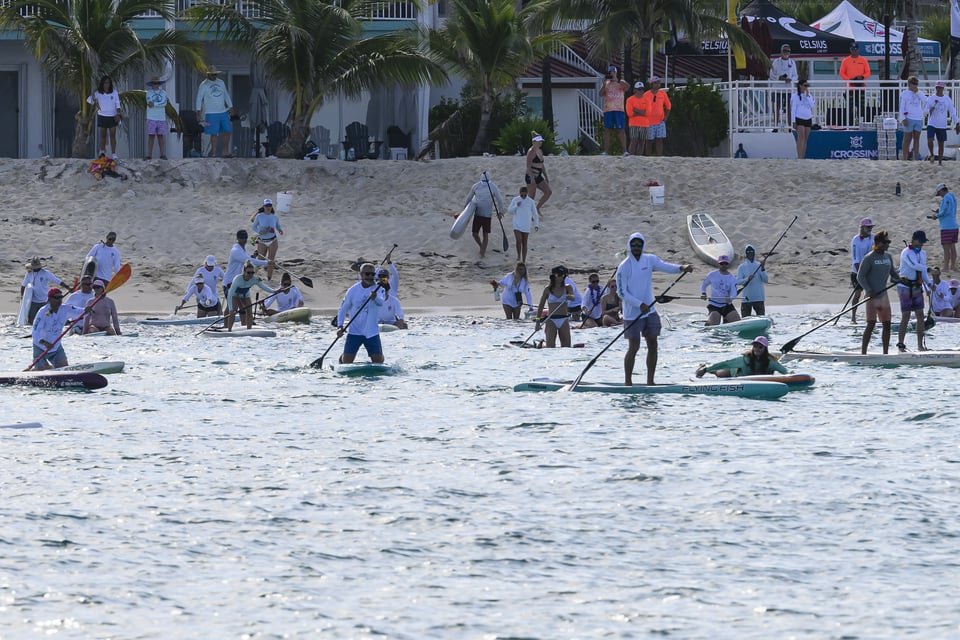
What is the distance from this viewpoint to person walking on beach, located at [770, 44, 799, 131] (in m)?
31.4

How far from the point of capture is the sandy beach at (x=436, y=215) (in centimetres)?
2645

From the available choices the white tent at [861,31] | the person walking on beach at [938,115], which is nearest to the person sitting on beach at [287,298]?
the person walking on beach at [938,115]

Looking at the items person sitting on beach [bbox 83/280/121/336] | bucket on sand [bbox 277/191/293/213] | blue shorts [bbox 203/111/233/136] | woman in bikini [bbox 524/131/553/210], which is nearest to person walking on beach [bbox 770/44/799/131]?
woman in bikini [bbox 524/131/553/210]

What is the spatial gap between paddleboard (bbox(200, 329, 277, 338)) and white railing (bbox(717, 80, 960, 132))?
12921mm

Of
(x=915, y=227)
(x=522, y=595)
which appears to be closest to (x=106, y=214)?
(x=915, y=227)

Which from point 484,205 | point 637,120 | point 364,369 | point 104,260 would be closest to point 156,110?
point 104,260

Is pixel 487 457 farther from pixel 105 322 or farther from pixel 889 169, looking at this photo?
pixel 889 169

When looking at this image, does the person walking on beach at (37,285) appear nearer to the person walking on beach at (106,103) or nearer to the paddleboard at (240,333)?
the paddleboard at (240,333)

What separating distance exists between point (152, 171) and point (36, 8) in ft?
16.6

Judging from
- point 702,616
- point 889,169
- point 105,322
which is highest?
point 889,169

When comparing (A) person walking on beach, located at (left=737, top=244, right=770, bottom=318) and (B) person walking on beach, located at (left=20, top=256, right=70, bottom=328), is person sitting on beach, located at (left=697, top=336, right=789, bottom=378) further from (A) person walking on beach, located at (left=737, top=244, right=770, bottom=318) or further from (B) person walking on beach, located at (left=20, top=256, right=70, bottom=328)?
(B) person walking on beach, located at (left=20, top=256, right=70, bottom=328)

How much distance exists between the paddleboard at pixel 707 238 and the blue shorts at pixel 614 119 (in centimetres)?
322

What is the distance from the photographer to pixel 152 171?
29.7m

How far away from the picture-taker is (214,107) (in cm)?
2966
